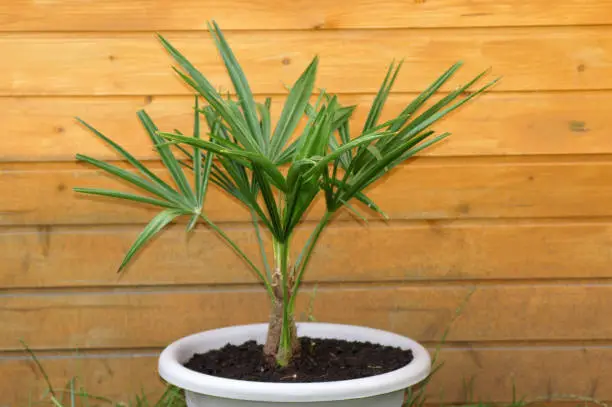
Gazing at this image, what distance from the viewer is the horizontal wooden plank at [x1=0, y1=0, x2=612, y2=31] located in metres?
1.81

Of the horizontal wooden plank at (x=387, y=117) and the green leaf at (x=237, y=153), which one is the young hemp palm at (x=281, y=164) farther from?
the horizontal wooden plank at (x=387, y=117)

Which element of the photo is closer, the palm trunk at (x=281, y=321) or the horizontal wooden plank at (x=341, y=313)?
the palm trunk at (x=281, y=321)

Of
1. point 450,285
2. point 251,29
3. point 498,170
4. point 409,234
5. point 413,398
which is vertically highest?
point 251,29

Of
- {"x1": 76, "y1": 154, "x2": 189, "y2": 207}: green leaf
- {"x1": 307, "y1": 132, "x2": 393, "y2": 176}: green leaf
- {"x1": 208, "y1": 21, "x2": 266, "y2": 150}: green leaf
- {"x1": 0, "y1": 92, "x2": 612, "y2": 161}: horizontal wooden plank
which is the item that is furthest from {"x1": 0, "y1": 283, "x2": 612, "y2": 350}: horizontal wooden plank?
{"x1": 307, "y1": 132, "x2": 393, "y2": 176}: green leaf

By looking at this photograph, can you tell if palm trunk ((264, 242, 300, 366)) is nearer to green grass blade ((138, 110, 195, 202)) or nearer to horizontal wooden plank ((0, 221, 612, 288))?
green grass blade ((138, 110, 195, 202))

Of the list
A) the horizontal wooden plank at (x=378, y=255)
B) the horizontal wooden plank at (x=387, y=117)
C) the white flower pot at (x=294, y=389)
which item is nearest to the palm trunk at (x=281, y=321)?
the white flower pot at (x=294, y=389)

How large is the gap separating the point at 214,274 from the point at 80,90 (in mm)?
540

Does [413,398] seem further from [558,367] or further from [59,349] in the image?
[59,349]

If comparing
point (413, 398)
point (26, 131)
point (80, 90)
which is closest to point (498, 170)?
point (413, 398)

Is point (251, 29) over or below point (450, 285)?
over

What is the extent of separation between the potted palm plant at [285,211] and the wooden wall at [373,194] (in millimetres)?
260

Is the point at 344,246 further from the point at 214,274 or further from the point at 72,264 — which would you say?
the point at 72,264

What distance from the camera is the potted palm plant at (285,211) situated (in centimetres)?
132

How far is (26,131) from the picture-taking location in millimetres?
1836
